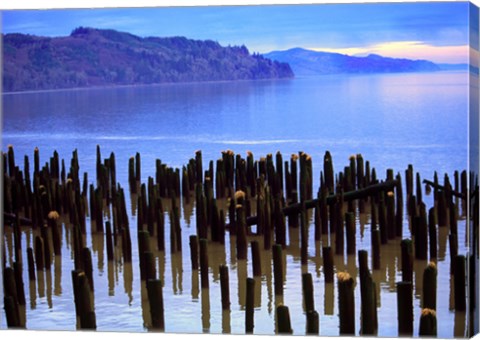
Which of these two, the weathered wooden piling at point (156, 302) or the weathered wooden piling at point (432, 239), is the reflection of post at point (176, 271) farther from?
the weathered wooden piling at point (432, 239)

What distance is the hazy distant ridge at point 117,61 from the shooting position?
8258 mm

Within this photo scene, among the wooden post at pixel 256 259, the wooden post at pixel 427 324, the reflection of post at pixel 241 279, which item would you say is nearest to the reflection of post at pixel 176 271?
the reflection of post at pixel 241 279

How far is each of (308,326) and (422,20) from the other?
6.50 feet

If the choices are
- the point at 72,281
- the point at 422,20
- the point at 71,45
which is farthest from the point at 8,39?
the point at 422,20

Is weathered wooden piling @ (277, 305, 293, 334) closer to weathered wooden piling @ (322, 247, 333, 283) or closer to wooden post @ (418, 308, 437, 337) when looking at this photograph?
weathered wooden piling @ (322, 247, 333, 283)

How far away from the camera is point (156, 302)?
7.36m

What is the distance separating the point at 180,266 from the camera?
331 inches

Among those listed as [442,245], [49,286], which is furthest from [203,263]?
[442,245]

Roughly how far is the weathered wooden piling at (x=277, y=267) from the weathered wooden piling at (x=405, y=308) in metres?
0.84

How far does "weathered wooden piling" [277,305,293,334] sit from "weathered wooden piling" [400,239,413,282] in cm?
78

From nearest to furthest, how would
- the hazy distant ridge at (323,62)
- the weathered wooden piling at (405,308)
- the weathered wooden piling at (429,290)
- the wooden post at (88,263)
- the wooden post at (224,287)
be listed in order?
the weathered wooden piling at (405,308), the weathered wooden piling at (429,290), the wooden post at (224,287), the wooden post at (88,263), the hazy distant ridge at (323,62)

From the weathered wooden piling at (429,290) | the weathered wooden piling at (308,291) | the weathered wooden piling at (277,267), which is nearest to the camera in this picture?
the weathered wooden piling at (429,290)

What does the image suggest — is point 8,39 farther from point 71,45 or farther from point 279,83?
point 279,83

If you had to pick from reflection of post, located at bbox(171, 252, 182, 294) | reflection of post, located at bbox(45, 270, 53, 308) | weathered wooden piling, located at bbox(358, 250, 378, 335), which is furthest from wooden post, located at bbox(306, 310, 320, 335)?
reflection of post, located at bbox(45, 270, 53, 308)
